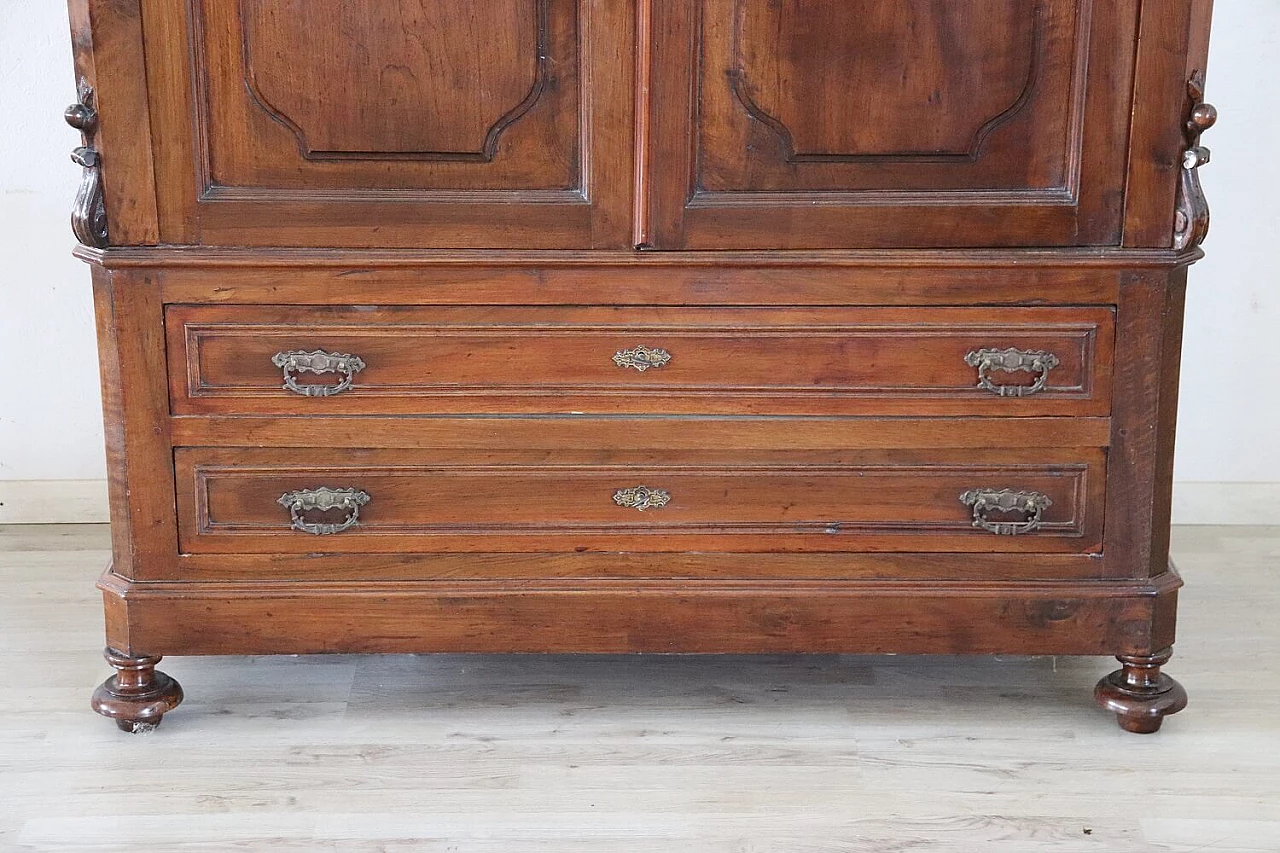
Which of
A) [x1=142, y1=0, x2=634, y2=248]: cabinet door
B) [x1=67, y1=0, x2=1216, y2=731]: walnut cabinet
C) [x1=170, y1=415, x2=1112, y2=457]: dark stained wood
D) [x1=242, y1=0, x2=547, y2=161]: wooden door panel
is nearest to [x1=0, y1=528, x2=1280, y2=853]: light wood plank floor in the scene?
[x1=67, y1=0, x2=1216, y2=731]: walnut cabinet

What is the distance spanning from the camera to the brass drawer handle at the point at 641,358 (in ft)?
7.48

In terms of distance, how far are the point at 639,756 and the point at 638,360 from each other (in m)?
0.66

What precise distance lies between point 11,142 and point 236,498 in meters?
1.30

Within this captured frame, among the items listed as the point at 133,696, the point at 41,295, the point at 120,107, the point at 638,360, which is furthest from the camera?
the point at 41,295

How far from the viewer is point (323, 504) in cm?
232

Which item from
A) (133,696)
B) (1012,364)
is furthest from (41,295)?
(1012,364)

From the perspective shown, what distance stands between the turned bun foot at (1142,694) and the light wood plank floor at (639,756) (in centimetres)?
4

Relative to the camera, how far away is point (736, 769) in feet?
7.59

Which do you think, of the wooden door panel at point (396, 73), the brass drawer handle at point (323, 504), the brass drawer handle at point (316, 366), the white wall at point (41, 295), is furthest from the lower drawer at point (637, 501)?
the white wall at point (41, 295)

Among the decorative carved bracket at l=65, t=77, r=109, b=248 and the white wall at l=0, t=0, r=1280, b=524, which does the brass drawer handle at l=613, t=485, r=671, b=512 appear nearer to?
the decorative carved bracket at l=65, t=77, r=109, b=248

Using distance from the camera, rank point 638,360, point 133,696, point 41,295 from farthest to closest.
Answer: point 41,295 < point 133,696 < point 638,360

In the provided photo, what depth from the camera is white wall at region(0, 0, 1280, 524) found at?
3090 millimetres

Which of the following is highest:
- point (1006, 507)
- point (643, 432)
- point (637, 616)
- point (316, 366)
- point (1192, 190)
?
point (1192, 190)

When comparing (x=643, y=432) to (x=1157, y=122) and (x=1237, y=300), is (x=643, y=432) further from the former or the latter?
(x=1237, y=300)
